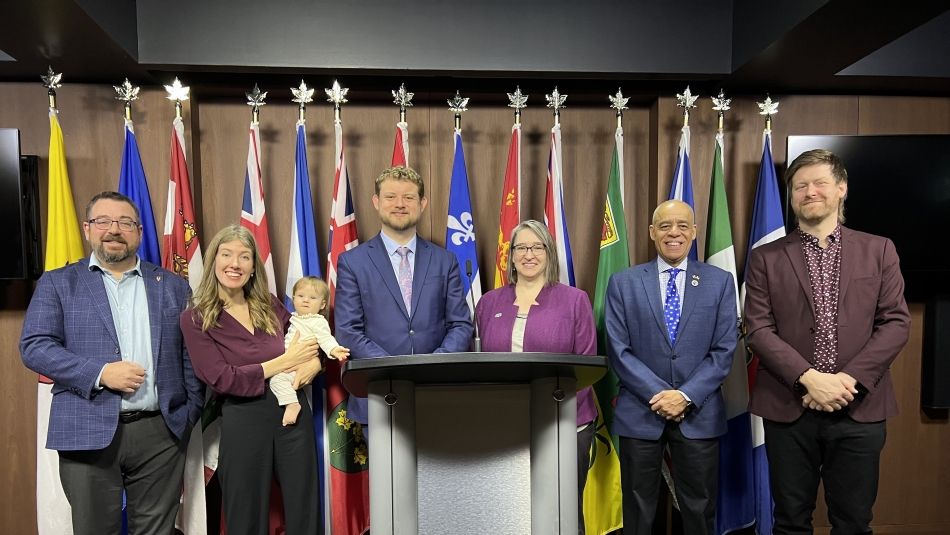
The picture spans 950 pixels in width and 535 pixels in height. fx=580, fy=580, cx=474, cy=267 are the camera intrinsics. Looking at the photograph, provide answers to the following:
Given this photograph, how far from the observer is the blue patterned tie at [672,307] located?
245 cm

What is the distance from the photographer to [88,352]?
2203mm

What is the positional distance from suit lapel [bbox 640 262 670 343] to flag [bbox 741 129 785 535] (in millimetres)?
838

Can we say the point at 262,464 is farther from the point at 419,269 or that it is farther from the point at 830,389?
the point at 830,389

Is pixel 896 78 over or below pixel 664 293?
over

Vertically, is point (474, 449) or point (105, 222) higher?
point (105, 222)

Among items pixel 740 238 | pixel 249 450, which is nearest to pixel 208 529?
pixel 249 450

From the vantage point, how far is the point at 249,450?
237cm

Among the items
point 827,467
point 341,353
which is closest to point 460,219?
point 341,353

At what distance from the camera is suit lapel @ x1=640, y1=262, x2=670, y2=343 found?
7.98ft

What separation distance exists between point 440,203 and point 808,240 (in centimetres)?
189

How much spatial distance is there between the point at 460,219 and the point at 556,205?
53 centimetres

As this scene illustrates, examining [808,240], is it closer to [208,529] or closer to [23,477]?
[208,529]

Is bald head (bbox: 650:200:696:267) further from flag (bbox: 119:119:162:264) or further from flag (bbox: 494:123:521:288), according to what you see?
flag (bbox: 119:119:162:264)

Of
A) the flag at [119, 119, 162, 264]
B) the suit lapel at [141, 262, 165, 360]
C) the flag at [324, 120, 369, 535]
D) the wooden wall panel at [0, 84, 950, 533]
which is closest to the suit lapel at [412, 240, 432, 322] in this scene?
the flag at [324, 120, 369, 535]
